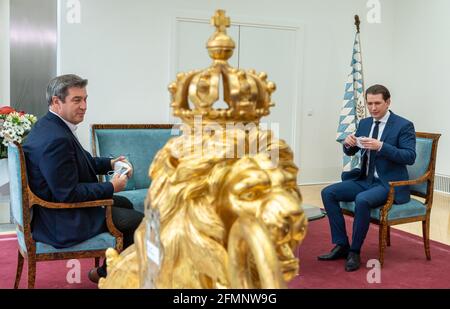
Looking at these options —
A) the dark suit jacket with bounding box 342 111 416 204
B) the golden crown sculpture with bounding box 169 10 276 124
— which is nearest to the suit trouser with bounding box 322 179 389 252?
the dark suit jacket with bounding box 342 111 416 204

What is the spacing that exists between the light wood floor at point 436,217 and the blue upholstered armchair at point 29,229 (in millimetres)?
3264

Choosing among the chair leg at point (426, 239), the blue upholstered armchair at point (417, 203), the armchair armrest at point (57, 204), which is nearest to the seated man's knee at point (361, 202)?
the blue upholstered armchair at point (417, 203)

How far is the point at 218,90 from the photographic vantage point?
2.86 ft

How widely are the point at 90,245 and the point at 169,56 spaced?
4.63 meters

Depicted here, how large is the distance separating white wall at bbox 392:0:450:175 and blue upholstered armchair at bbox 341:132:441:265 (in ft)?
11.6

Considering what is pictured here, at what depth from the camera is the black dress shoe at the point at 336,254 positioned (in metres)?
4.10

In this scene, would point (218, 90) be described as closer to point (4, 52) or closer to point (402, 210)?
point (402, 210)

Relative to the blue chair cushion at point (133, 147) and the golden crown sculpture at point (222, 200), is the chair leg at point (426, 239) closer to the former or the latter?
the blue chair cushion at point (133, 147)

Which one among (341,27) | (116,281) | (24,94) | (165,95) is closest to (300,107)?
(341,27)

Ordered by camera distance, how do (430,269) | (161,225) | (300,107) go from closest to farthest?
(161,225), (430,269), (300,107)

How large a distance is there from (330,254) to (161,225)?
347 cm

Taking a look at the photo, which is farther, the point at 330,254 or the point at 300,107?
the point at 300,107

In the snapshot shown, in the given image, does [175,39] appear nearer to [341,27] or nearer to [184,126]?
[341,27]
